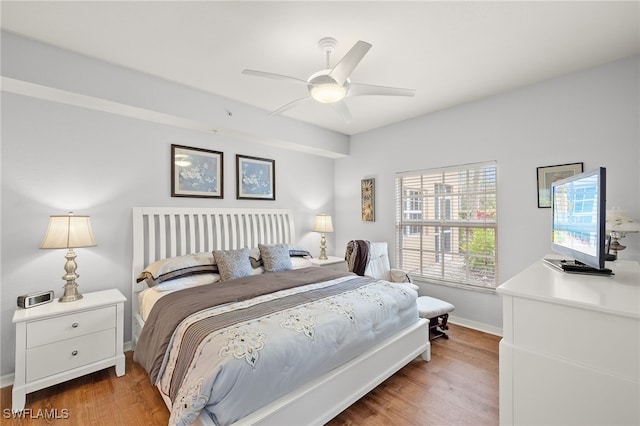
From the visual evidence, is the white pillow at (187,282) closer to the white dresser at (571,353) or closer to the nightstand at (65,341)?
the nightstand at (65,341)

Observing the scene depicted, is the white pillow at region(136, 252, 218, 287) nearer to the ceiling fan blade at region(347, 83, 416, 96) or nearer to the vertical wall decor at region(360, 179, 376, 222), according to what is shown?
the ceiling fan blade at region(347, 83, 416, 96)

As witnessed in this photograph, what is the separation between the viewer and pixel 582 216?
1507 mm

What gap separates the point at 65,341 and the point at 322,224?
312 cm

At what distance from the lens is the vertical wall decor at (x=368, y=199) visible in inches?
179

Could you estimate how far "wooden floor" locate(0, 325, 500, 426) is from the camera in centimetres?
195

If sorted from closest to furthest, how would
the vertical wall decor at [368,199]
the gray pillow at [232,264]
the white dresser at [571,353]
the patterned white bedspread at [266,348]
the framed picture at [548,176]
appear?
the white dresser at [571,353]
the patterned white bedspread at [266,348]
the framed picture at [548,176]
the gray pillow at [232,264]
the vertical wall decor at [368,199]

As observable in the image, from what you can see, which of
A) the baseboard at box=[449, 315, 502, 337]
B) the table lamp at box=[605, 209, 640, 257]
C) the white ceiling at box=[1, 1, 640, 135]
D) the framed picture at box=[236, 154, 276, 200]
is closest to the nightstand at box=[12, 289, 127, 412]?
the framed picture at box=[236, 154, 276, 200]

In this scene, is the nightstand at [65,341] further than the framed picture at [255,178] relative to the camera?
No

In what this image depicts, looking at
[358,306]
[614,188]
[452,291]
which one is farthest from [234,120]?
[614,188]

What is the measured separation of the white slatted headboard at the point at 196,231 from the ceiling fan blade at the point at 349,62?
92.4 inches

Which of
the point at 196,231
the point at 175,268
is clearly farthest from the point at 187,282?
the point at 196,231

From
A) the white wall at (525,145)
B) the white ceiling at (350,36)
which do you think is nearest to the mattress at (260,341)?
the white wall at (525,145)

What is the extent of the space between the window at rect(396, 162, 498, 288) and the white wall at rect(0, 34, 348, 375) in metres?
2.39

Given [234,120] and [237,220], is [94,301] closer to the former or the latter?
[237,220]
